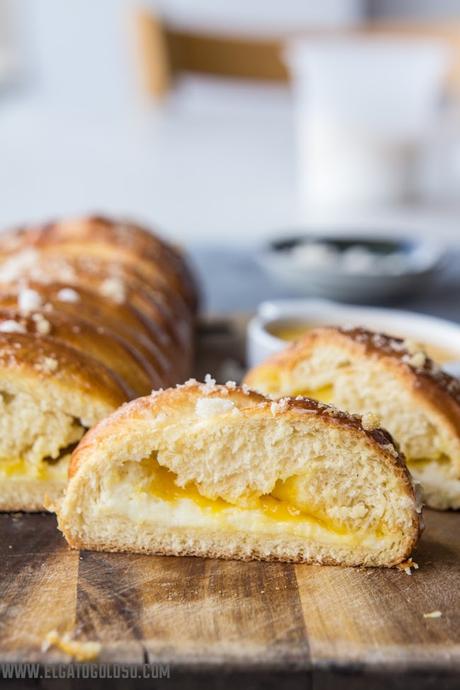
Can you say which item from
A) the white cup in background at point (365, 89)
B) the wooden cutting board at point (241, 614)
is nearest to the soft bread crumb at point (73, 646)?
the wooden cutting board at point (241, 614)

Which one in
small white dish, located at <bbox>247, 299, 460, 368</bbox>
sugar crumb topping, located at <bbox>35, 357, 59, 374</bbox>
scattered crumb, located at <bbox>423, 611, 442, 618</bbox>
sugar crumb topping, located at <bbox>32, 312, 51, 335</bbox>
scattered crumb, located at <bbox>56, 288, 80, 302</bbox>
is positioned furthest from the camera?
small white dish, located at <bbox>247, 299, 460, 368</bbox>

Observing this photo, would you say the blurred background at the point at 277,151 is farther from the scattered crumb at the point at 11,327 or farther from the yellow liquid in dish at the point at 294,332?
the scattered crumb at the point at 11,327

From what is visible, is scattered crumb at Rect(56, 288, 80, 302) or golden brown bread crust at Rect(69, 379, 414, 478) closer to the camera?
golden brown bread crust at Rect(69, 379, 414, 478)

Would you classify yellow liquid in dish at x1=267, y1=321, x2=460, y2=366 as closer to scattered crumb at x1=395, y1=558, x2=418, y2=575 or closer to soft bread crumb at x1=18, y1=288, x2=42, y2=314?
soft bread crumb at x1=18, y1=288, x2=42, y2=314

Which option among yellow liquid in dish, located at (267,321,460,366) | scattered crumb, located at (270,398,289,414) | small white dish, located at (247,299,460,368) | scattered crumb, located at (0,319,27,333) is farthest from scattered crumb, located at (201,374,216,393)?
yellow liquid in dish, located at (267,321,460,366)

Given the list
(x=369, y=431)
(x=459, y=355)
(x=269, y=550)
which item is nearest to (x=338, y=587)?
(x=269, y=550)

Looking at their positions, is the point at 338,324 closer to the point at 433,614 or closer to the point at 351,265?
the point at 351,265

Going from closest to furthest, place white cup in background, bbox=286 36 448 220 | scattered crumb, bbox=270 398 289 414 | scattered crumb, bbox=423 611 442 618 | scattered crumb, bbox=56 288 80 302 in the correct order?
scattered crumb, bbox=423 611 442 618 → scattered crumb, bbox=270 398 289 414 → scattered crumb, bbox=56 288 80 302 → white cup in background, bbox=286 36 448 220

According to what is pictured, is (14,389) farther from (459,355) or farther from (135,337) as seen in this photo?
(459,355)
